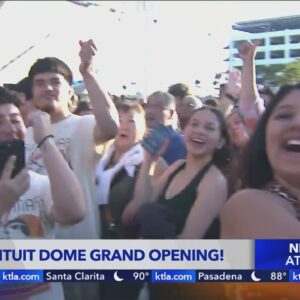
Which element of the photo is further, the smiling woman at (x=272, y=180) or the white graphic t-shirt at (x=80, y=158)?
the white graphic t-shirt at (x=80, y=158)

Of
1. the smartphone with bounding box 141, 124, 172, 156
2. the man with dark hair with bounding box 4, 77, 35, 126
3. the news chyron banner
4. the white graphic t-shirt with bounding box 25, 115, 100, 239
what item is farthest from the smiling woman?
the man with dark hair with bounding box 4, 77, 35, 126

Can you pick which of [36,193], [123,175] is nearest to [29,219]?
[36,193]

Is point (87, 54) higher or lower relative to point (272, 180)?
higher

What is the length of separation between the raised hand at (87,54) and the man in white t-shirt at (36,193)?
19cm

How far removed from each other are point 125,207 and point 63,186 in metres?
0.19

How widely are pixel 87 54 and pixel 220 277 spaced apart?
79 centimetres

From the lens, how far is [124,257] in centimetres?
150

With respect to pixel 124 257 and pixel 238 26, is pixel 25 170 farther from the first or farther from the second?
pixel 238 26

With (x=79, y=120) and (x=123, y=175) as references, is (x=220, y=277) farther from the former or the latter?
(x=79, y=120)

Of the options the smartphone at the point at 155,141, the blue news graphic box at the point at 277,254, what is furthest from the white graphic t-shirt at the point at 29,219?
the blue news graphic box at the point at 277,254

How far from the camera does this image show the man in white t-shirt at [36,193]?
56.0 inches

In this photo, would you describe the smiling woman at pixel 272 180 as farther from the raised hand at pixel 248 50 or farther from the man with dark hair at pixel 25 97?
the man with dark hair at pixel 25 97

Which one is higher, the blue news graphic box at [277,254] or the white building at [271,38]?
the white building at [271,38]

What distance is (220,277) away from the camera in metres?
1.49
